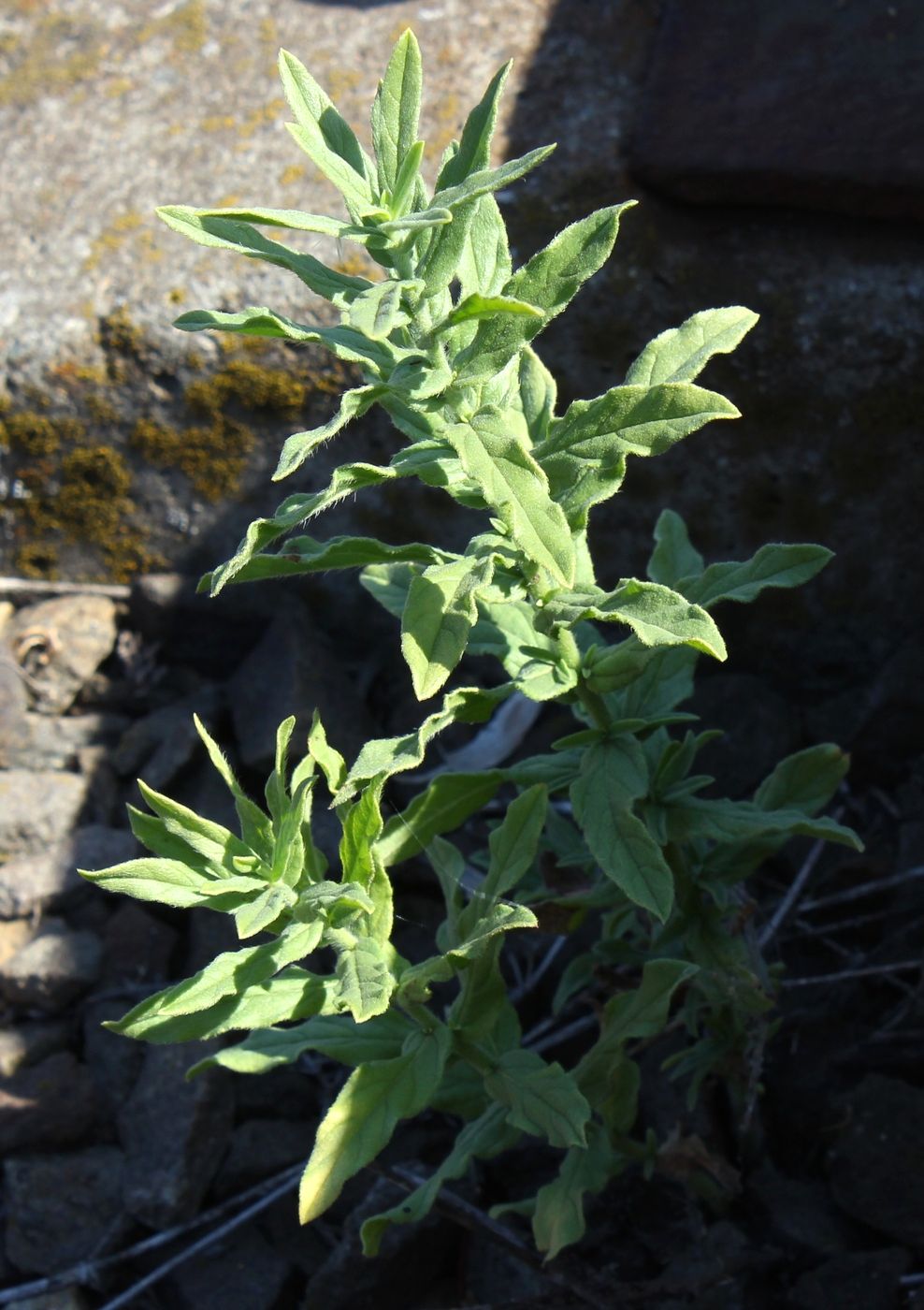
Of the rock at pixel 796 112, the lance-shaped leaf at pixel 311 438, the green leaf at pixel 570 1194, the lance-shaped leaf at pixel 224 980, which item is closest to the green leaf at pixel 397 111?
the lance-shaped leaf at pixel 311 438

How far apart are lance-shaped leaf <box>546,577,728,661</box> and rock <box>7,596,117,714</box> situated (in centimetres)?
198

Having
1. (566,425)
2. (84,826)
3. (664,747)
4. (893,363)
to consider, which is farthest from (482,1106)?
(893,363)

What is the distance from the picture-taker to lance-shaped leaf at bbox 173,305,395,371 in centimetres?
177

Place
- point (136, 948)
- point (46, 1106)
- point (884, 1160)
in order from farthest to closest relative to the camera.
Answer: point (136, 948)
point (46, 1106)
point (884, 1160)

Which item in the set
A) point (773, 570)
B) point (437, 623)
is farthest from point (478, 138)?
point (773, 570)

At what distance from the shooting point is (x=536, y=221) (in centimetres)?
330

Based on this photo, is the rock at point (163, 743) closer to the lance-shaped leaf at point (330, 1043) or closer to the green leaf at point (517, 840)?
the lance-shaped leaf at point (330, 1043)

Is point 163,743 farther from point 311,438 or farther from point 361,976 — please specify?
point 311,438

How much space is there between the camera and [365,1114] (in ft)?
6.64

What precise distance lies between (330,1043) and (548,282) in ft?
4.14

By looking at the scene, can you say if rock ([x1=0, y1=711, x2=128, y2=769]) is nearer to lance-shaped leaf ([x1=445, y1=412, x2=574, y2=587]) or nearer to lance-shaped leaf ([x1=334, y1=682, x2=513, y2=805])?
lance-shaped leaf ([x1=334, y1=682, x2=513, y2=805])

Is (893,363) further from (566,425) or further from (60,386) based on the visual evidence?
(60,386)

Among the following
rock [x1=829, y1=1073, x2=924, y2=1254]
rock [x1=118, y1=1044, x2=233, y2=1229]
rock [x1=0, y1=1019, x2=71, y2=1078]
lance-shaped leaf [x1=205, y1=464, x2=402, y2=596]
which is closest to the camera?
lance-shaped leaf [x1=205, y1=464, x2=402, y2=596]

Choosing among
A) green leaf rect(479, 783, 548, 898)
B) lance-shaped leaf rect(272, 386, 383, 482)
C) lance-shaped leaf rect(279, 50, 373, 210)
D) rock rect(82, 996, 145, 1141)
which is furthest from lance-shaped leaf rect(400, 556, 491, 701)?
rock rect(82, 996, 145, 1141)
